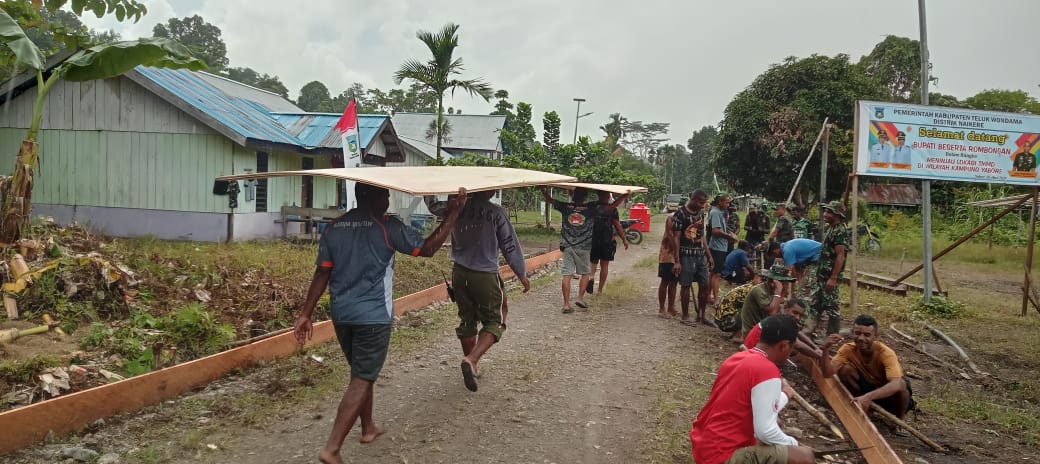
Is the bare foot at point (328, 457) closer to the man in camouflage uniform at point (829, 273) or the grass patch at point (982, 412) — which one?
the grass patch at point (982, 412)

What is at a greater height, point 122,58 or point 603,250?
point 122,58

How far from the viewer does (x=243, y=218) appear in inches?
533

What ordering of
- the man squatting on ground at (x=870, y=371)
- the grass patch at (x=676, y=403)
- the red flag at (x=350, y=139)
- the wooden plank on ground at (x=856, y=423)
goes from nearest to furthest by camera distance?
the wooden plank on ground at (x=856, y=423) < the grass patch at (x=676, y=403) < the man squatting on ground at (x=870, y=371) < the red flag at (x=350, y=139)

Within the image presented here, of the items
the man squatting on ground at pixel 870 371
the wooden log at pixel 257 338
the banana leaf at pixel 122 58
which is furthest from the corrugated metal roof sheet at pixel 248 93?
the man squatting on ground at pixel 870 371

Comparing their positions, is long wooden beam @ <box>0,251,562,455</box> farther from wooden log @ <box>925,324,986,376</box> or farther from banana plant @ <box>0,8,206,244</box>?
wooden log @ <box>925,324,986,376</box>

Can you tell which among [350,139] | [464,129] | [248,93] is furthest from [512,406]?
[464,129]

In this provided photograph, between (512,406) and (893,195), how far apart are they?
3921cm

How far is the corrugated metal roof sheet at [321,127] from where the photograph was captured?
15.5 metres

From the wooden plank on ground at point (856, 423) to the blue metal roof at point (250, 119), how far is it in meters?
11.0

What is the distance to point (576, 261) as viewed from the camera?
884cm

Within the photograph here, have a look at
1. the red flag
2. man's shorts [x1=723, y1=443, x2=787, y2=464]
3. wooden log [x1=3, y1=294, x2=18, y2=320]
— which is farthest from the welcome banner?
wooden log [x1=3, y1=294, x2=18, y2=320]

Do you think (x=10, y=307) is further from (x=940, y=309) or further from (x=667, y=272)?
(x=940, y=309)

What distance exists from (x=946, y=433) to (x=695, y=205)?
12.0 feet

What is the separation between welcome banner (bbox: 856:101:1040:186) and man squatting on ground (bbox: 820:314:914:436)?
425cm
